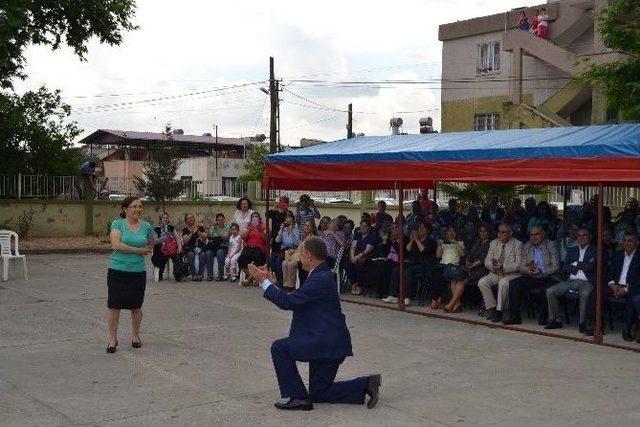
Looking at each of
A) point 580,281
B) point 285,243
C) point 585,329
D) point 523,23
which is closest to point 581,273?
point 580,281

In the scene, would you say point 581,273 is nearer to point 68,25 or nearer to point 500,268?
point 500,268

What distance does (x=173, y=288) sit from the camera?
14570mm

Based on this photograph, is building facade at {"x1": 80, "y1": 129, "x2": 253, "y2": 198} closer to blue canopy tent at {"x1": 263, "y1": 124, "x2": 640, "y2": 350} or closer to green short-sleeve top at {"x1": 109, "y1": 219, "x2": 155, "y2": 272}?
blue canopy tent at {"x1": 263, "y1": 124, "x2": 640, "y2": 350}

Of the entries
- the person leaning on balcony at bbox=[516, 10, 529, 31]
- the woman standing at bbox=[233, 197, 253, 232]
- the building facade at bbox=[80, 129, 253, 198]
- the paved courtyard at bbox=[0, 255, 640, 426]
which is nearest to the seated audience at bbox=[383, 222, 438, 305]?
the paved courtyard at bbox=[0, 255, 640, 426]

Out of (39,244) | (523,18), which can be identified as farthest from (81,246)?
(523,18)

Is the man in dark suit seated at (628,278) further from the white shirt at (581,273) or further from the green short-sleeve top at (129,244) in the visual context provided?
the green short-sleeve top at (129,244)

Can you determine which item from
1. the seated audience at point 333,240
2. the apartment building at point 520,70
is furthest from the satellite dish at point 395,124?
the seated audience at point 333,240

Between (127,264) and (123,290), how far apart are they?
0.92 feet

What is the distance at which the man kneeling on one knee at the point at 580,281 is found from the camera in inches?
398

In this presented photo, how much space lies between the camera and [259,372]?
8.05 m

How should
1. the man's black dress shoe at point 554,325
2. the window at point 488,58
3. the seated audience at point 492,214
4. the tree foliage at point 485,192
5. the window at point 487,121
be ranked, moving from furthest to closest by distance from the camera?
the window at point 488,58, the window at point 487,121, the tree foliage at point 485,192, the seated audience at point 492,214, the man's black dress shoe at point 554,325

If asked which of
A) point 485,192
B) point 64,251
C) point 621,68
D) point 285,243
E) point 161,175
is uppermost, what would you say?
point 621,68

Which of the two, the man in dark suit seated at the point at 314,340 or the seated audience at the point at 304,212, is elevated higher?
the seated audience at the point at 304,212

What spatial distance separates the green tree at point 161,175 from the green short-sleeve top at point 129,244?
60.8ft
